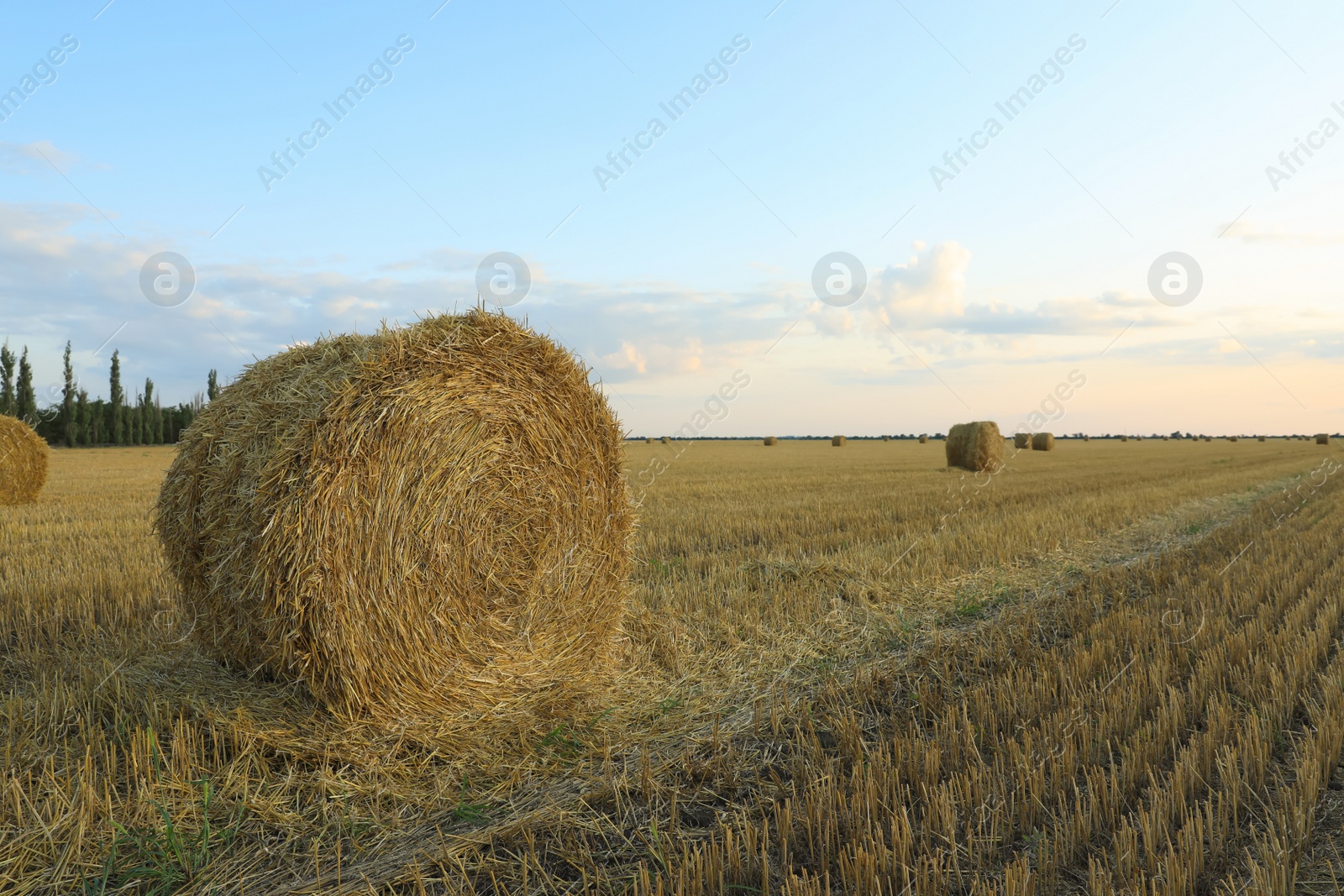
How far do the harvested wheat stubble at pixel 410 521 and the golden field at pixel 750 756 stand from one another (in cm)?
35

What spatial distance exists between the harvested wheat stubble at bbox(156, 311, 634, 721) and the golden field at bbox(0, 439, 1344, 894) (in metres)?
0.35

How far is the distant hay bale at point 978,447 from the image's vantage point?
2575 cm

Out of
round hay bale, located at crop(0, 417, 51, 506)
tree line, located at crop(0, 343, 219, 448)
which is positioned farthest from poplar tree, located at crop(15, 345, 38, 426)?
round hay bale, located at crop(0, 417, 51, 506)

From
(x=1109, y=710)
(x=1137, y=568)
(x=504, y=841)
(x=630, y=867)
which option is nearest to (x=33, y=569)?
(x=504, y=841)

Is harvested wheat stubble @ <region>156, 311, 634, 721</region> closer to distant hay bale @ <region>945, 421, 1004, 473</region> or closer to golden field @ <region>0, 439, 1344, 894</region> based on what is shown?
golden field @ <region>0, 439, 1344, 894</region>

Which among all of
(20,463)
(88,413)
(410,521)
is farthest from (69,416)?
(410,521)

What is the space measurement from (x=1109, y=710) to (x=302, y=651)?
4.31 m

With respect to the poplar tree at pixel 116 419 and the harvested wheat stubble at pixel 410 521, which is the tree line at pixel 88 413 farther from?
the harvested wheat stubble at pixel 410 521

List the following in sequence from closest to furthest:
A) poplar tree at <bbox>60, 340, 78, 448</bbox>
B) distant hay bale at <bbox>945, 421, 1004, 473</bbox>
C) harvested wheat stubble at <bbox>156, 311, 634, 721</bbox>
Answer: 1. harvested wheat stubble at <bbox>156, 311, 634, 721</bbox>
2. distant hay bale at <bbox>945, 421, 1004, 473</bbox>
3. poplar tree at <bbox>60, 340, 78, 448</bbox>

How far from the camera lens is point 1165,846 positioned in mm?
3035

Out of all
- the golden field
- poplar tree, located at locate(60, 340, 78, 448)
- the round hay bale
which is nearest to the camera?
the golden field

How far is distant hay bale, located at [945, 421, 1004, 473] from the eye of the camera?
25.8 metres

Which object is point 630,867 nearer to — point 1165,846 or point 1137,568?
point 1165,846

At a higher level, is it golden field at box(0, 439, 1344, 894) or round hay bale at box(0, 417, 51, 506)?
round hay bale at box(0, 417, 51, 506)
